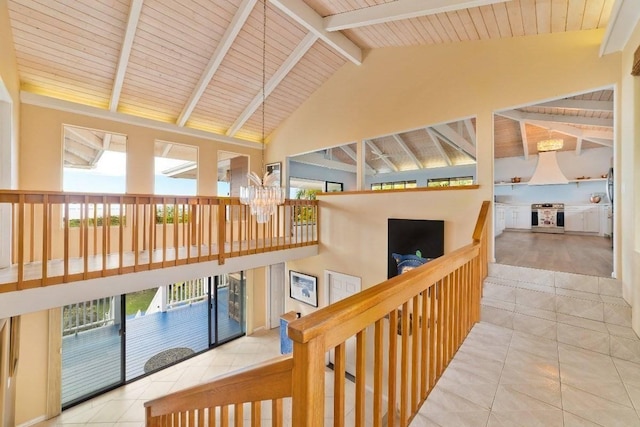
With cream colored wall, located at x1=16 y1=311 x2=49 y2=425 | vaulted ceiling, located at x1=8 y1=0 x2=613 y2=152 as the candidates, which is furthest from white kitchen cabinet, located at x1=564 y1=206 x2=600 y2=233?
cream colored wall, located at x1=16 y1=311 x2=49 y2=425

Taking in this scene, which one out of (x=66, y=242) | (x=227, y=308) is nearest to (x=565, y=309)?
(x=66, y=242)

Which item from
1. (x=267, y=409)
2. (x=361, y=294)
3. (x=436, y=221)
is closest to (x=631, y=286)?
(x=436, y=221)

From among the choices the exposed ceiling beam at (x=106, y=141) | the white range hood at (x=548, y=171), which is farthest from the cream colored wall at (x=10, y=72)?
the white range hood at (x=548, y=171)

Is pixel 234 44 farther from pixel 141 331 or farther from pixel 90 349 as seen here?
pixel 141 331

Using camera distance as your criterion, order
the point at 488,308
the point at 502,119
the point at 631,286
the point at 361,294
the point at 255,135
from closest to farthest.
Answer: the point at 361,294
the point at 631,286
the point at 488,308
the point at 502,119
the point at 255,135

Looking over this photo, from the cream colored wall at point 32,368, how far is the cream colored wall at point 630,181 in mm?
7703

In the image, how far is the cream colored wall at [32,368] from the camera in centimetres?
419

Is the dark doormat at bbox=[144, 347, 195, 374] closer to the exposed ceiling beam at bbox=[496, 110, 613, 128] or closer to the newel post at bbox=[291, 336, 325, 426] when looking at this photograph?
the newel post at bbox=[291, 336, 325, 426]

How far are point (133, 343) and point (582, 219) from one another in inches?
419

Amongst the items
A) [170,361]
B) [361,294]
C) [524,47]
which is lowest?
[170,361]

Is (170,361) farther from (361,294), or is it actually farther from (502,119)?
(502,119)

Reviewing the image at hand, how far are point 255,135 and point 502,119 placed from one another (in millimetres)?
5917

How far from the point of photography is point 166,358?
19.2 feet

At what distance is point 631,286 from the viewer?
8.36ft
